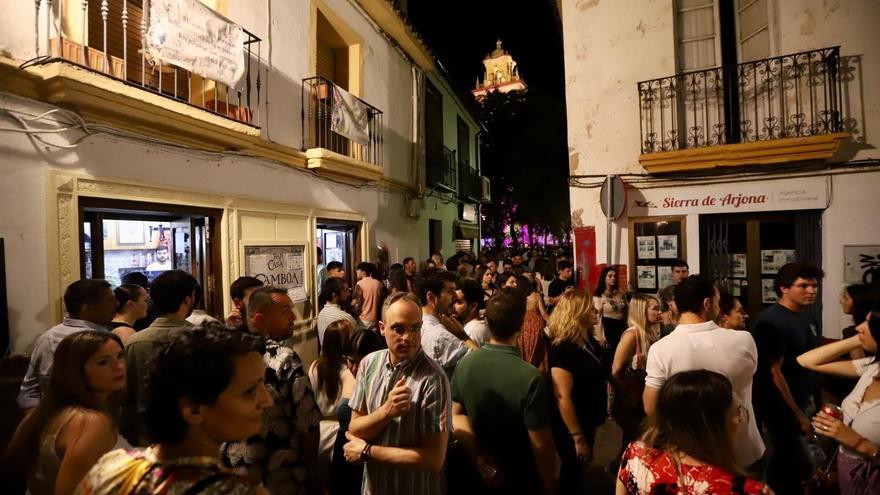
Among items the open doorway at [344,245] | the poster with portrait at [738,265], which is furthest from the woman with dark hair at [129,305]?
the poster with portrait at [738,265]

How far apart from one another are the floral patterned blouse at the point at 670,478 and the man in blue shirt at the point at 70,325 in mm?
3517

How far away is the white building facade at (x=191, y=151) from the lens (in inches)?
152

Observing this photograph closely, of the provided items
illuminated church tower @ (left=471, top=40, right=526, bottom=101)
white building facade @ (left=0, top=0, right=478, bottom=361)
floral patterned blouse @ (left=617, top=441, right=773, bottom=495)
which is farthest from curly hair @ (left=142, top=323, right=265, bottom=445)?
illuminated church tower @ (left=471, top=40, right=526, bottom=101)

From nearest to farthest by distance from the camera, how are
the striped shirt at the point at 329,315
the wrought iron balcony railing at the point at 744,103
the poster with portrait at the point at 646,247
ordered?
the striped shirt at the point at 329,315 → the wrought iron balcony railing at the point at 744,103 → the poster with portrait at the point at 646,247

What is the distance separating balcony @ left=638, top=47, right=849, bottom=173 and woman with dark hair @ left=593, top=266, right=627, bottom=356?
8.63 ft

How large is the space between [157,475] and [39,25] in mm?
4834

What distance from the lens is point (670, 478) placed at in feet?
5.45

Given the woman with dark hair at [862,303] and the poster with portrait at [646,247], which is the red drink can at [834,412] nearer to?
the woman with dark hair at [862,303]

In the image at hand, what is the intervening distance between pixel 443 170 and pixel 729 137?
27.3ft

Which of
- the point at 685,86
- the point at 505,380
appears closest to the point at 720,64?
the point at 685,86

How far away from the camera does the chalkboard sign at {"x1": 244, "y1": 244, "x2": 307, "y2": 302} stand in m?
6.40

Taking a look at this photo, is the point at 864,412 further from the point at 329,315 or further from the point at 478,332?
the point at 329,315

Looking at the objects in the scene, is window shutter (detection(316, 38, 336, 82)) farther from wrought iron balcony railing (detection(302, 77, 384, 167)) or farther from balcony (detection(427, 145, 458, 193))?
balcony (detection(427, 145, 458, 193))

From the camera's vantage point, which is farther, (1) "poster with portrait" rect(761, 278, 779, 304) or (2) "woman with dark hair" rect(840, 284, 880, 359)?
(1) "poster with portrait" rect(761, 278, 779, 304)
